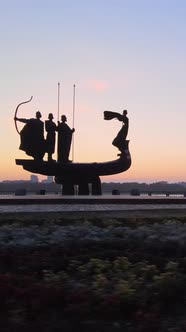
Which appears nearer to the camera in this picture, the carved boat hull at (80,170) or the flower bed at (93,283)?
the flower bed at (93,283)

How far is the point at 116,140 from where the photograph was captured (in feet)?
71.0

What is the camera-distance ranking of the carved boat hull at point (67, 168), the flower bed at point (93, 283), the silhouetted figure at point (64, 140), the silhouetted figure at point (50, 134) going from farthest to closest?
the silhouetted figure at point (64, 140)
the silhouetted figure at point (50, 134)
the carved boat hull at point (67, 168)
the flower bed at point (93, 283)

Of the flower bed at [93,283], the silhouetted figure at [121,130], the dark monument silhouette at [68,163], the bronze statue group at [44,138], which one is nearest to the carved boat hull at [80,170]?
the dark monument silhouette at [68,163]

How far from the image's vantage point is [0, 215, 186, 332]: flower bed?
3.85 m

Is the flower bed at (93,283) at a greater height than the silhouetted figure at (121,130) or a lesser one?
lesser

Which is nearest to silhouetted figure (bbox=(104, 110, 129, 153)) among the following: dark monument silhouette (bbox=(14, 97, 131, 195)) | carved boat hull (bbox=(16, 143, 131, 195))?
dark monument silhouette (bbox=(14, 97, 131, 195))

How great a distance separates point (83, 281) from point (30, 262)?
91 cm

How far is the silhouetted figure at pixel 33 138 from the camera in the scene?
67.5 feet

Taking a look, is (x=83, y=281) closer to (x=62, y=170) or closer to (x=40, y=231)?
(x=40, y=231)

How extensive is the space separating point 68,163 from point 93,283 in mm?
16185

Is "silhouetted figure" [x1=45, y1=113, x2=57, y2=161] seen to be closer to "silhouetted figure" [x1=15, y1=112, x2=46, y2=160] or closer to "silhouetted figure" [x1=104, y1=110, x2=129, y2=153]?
"silhouetted figure" [x1=15, y1=112, x2=46, y2=160]

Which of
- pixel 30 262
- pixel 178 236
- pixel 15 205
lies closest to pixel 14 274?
pixel 30 262

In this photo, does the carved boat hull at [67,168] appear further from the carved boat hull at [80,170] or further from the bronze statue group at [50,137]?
the bronze statue group at [50,137]

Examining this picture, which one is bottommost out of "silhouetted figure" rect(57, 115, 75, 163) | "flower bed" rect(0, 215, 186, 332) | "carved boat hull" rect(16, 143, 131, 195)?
"flower bed" rect(0, 215, 186, 332)
